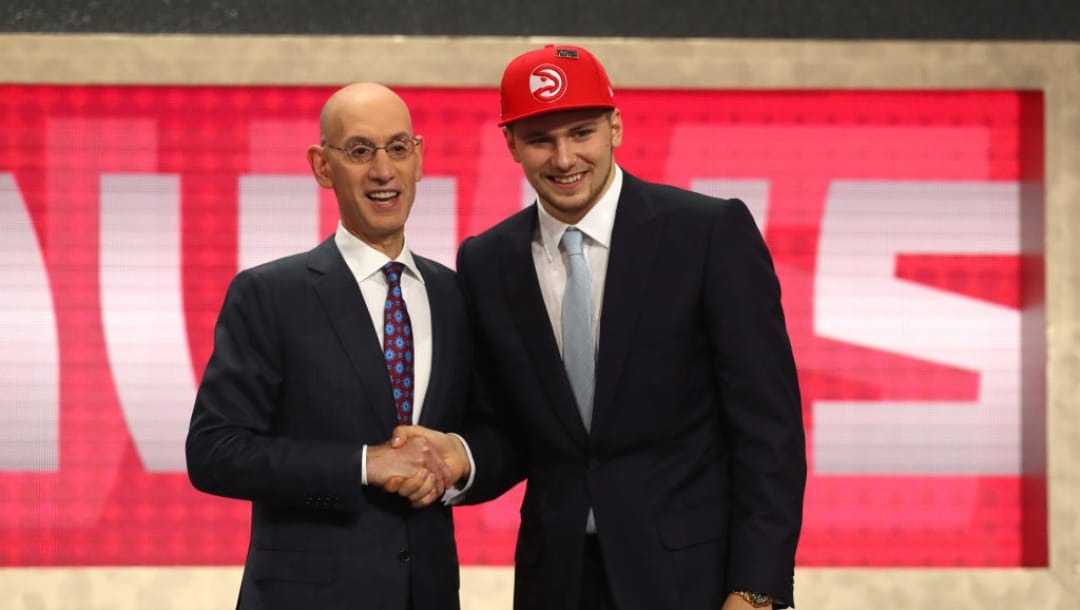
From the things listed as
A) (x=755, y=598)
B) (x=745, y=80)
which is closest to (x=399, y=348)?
(x=755, y=598)

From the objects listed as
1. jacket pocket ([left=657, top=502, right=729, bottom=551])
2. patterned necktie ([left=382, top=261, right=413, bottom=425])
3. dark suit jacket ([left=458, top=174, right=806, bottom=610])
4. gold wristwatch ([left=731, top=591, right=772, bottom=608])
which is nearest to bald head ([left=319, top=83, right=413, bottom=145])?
patterned necktie ([left=382, top=261, right=413, bottom=425])

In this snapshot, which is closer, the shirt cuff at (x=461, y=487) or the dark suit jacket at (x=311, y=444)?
the dark suit jacket at (x=311, y=444)

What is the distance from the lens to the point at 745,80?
13.4 feet

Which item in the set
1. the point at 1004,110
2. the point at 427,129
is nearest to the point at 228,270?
the point at 427,129

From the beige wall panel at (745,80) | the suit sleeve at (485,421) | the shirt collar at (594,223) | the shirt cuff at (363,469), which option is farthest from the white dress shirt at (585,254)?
the beige wall panel at (745,80)

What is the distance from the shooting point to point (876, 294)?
4.19 meters

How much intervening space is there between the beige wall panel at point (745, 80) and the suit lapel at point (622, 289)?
6.15ft

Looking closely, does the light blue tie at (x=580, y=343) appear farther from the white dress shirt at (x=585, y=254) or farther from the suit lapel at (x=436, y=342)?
the suit lapel at (x=436, y=342)

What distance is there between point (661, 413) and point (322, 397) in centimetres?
58

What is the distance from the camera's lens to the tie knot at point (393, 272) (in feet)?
7.78

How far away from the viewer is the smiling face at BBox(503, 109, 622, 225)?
7.39 ft

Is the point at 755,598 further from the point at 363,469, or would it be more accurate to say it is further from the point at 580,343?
the point at 363,469

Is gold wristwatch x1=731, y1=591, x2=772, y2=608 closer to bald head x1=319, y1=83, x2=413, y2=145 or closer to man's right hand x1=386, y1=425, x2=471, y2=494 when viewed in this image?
man's right hand x1=386, y1=425, x2=471, y2=494

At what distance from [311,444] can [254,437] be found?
0.32 feet
